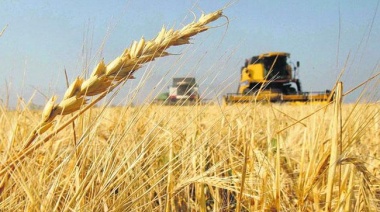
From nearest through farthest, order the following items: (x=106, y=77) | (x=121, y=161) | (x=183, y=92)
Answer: (x=106, y=77)
(x=121, y=161)
(x=183, y=92)

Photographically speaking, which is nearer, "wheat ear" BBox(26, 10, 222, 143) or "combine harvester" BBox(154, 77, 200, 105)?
"wheat ear" BBox(26, 10, 222, 143)

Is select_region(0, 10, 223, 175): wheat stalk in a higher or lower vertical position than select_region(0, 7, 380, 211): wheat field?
higher

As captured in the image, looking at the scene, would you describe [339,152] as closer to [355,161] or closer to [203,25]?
[355,161]

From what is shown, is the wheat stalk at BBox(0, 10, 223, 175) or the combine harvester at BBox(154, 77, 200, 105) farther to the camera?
the combine harvester at BBox(154, 77, 200, 105)

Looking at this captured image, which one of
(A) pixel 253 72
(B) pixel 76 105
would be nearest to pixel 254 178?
(B) pixel 76 105

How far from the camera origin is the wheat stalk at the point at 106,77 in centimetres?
58

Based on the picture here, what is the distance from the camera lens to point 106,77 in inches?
23.8

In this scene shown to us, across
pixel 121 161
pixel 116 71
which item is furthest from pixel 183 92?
pixel 116 71

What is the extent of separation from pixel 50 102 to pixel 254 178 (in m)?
0.62

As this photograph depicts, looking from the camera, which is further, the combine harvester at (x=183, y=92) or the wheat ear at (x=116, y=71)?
the combine harvester at (x=183, y=92)

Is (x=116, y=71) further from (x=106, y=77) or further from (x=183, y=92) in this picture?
(x=183, y=92)

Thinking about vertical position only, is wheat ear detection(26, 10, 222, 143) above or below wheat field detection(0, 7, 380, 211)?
above

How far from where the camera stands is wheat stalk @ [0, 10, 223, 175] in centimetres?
58

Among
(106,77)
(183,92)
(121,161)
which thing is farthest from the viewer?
(183,92)
